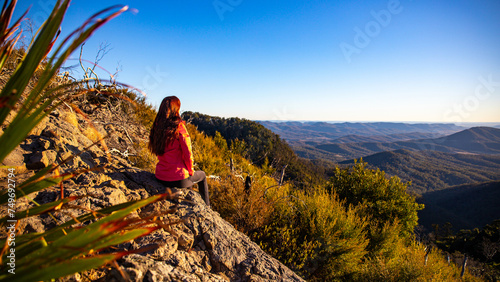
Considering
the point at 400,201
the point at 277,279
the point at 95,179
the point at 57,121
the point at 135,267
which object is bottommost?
the point at 400,201

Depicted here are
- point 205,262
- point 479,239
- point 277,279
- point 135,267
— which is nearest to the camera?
point 135,267

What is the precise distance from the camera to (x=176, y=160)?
9.74 ft

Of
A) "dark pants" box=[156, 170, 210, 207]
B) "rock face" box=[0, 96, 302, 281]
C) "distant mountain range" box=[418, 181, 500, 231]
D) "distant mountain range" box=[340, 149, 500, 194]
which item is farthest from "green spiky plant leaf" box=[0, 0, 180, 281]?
"distant mountain range" box=[340, 149, 500, 194]

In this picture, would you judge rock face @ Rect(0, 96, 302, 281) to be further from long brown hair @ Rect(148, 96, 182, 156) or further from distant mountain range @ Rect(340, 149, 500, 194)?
distant mountain range @ Rect(340, 149, 500, 194)

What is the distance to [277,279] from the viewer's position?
2191mm

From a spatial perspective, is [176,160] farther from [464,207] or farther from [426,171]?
[426,171]

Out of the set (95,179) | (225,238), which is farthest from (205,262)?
(95,179)

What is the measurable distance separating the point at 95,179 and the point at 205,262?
1408mm

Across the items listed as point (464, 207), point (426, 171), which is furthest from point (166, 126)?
point (426, 171)

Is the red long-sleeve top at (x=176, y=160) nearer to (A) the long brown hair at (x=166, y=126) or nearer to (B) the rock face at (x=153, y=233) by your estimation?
(A) the long brown hair at (x=166, y=126)

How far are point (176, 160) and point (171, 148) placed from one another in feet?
0.59

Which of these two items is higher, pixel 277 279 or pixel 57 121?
pixel 57 121

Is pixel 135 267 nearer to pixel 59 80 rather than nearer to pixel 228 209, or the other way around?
pixel 228 209

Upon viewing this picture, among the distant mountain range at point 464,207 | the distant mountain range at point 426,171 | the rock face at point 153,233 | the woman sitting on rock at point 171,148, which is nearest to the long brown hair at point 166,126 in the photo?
the woman sitting on rock at point 171,148
